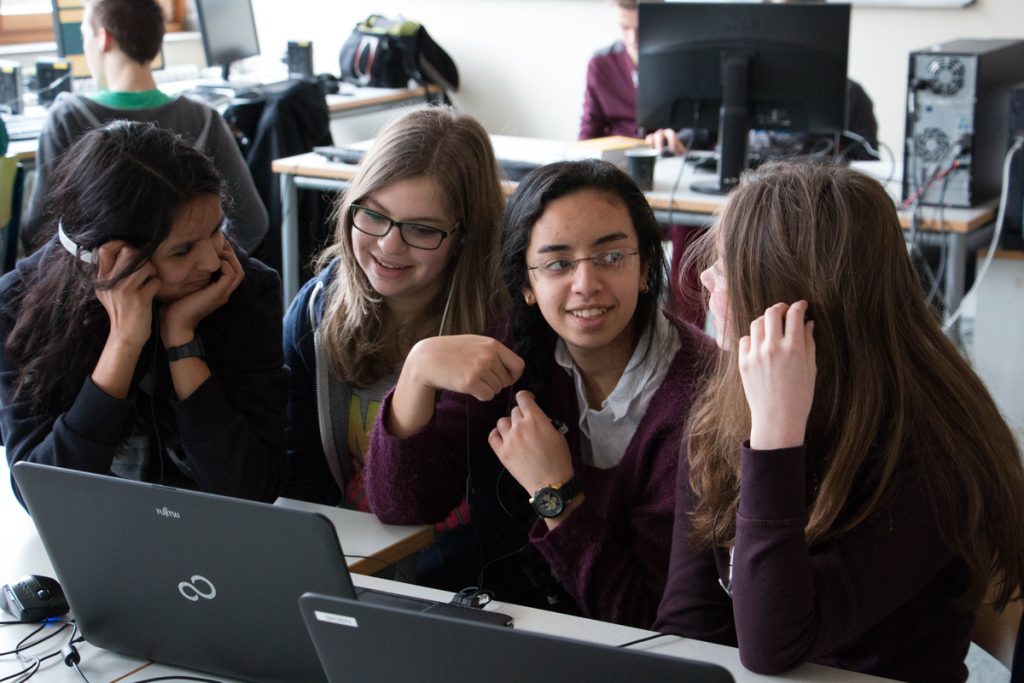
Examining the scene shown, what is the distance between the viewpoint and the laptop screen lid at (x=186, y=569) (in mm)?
1104

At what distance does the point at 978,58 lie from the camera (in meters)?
2.96

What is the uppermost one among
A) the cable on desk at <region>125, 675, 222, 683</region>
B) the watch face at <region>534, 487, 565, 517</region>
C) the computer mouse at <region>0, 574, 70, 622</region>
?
the watch face at <region>534, 487, 565, 517</region>

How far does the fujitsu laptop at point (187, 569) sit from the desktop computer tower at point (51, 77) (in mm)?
3778

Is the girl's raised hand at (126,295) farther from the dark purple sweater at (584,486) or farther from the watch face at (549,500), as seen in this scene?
the watch face at (549,500)

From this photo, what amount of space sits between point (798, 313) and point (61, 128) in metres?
2.69

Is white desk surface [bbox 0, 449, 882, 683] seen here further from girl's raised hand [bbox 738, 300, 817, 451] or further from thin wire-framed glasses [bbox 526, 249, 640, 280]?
thin wire-framed glasses [bbox 526, 249, 640, 280]

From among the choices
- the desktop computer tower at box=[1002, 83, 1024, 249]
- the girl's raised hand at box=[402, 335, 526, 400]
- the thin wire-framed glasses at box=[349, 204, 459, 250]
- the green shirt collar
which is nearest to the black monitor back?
the desktop computer tower at box=[1002, 83, 1024, 249]

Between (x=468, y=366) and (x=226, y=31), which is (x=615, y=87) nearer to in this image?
(x=226, y=31)

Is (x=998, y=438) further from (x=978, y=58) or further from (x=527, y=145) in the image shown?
(x=527, y=145)

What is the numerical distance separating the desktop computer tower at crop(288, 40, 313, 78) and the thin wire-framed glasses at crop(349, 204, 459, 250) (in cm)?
371

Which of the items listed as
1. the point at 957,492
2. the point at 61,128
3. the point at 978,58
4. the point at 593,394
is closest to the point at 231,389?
the point at 593,394

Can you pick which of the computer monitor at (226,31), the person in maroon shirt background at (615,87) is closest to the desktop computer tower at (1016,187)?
the person in maroon shirt background at (615,87)

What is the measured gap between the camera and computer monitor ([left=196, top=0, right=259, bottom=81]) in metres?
5.08

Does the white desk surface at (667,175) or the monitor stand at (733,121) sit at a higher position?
the monitor stand at (733,121)
